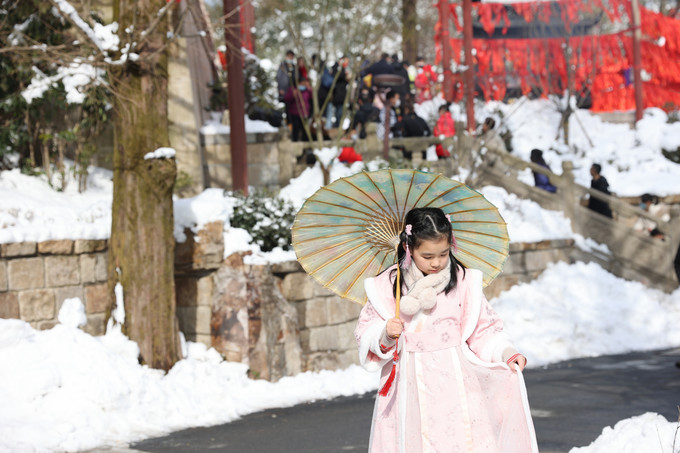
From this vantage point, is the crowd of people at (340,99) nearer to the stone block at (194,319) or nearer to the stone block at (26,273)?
the stone block at (194,319)

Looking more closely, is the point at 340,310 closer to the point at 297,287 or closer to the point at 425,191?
the point at 297,287

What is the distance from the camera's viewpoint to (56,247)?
358 inches

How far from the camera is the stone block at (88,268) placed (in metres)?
9.37

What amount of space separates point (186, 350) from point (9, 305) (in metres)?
2.00

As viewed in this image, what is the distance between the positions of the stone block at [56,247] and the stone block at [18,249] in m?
0.07

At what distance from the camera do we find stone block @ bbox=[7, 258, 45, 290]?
8.82m

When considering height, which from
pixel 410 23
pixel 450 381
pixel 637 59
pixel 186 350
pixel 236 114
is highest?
pixel 410 23

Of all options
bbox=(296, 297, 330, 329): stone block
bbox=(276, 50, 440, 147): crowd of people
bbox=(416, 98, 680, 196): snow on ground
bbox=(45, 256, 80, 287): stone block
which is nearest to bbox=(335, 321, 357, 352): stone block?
bbox=(296, 297, 330, 329): stone block

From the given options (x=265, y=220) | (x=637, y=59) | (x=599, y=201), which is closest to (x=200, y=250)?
(x=265, y=220)

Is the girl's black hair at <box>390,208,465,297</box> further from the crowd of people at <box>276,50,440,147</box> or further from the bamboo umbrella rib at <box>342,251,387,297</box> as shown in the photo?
the crowd of people at <box>276,50,440,147</box>

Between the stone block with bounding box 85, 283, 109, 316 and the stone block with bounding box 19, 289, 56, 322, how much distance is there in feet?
1.33

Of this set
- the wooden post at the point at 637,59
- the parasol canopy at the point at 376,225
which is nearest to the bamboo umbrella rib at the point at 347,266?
the parasol canopy at the point at 376,225

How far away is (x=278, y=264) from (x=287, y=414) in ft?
7.14

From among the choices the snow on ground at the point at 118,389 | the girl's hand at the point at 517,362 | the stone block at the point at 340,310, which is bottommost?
the snow on ground at the point at 118,389
